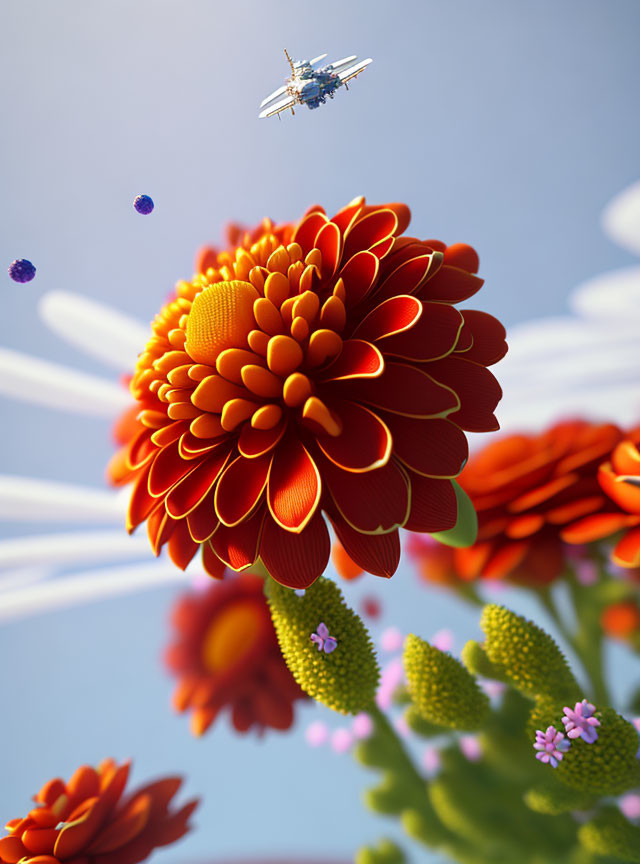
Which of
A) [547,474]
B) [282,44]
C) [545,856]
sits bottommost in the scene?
[545,856]

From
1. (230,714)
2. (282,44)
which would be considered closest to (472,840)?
(230,714)

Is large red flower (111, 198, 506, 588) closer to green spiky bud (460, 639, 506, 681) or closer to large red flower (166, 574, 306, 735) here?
green spiky bud (460, 639, 506, 681)

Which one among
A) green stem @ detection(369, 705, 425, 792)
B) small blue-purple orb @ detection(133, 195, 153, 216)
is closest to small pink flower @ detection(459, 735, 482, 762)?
green stem @ detection(369, 705, 425, 792)

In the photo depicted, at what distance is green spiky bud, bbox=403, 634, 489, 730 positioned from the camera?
0.83ft

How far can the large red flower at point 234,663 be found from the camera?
0.38 meters

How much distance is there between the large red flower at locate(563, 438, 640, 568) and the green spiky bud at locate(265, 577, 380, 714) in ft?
0.34

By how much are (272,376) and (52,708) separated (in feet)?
1.36

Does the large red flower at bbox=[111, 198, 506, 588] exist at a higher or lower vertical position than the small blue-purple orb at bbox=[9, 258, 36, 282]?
lower

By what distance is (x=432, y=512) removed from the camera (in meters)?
0.23

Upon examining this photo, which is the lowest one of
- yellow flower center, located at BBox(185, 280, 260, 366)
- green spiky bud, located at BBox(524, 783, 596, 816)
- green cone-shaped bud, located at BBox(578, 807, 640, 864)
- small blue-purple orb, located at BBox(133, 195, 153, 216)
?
green cone-shaped bud, located at BBox(578, 807, 640, 864)

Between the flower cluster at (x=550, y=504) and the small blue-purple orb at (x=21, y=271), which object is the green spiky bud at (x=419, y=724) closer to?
the flower cluster at (x=550, y=504)

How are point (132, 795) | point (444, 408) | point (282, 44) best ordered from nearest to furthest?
point (444, 408), point (132, 795), point (282, 44)

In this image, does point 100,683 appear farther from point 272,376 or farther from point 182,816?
point 272,376

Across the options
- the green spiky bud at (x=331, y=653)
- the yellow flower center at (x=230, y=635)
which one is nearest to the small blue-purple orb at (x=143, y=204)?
the green spiky bud at (x=331, y=653)
